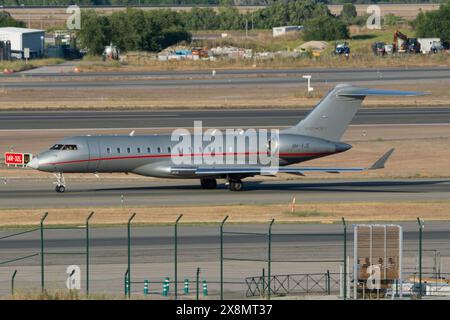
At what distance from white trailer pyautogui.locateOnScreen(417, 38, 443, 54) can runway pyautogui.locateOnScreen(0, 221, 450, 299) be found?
111m

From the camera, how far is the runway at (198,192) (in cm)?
5178

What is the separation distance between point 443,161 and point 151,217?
26254 millimetres

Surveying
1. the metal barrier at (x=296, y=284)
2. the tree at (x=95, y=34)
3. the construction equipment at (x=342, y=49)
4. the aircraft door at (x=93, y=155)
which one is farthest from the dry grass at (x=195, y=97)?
the metal barrier at (x=296, y=284)

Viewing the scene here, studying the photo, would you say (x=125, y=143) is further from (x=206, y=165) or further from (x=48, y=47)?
(x=48, y=47)

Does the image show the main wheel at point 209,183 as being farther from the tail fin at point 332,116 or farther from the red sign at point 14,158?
the red sign at point 14,158

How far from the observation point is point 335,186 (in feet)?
189

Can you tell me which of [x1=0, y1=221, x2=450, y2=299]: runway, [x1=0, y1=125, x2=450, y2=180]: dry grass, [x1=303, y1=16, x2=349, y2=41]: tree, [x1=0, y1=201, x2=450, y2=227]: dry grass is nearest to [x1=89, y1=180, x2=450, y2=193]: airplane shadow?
[x1=0, y1=125, x2=450, y2=180]: dry grass

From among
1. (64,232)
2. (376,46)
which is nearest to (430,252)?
(64,232)

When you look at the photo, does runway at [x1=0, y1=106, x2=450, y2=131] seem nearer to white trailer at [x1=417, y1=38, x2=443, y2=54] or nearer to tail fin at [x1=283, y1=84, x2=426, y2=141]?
tail fin at [x1=283, y1=84, x2=426, y2=141]

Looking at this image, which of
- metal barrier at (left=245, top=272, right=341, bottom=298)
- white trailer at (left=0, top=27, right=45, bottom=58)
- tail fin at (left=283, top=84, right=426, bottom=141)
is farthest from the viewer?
white trailer at (left=0, top=27, right=45, bottom=58)

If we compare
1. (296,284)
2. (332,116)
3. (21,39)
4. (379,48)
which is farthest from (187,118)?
(21,39)

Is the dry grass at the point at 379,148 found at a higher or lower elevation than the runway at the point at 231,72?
lower

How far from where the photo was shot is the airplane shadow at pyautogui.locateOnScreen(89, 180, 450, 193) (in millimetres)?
56094

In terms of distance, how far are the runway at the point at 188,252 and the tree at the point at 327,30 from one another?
413 feet
